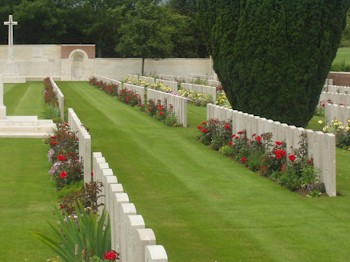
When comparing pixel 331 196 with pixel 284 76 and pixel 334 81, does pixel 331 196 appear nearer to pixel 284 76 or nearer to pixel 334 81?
pixel 284 76

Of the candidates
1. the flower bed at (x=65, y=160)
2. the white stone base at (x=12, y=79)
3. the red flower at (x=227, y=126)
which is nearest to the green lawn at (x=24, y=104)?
the red flower at (x=227, y=126)

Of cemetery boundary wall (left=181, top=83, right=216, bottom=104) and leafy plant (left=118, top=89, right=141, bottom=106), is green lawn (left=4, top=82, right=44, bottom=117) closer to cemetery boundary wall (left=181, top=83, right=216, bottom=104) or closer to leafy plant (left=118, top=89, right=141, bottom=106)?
leafy plant (left=118, top=89, right=141, bottom=106)

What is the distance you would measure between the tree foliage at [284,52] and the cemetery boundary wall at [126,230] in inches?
301

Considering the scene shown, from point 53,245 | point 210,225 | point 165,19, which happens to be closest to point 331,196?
point 210,225

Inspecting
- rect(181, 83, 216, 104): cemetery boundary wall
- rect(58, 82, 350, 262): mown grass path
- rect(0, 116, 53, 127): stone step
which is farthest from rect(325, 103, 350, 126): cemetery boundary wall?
rect(181, 83, 216, 104): cemetery boundary wall

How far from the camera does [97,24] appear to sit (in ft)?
186

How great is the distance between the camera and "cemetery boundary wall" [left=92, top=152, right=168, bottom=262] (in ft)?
14.1

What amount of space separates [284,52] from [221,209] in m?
6.13

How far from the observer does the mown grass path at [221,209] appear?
6.82 meters

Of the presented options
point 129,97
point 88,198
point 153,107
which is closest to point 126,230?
point 88,198

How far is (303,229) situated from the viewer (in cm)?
751

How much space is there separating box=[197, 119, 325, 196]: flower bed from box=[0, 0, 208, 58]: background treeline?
35.6m

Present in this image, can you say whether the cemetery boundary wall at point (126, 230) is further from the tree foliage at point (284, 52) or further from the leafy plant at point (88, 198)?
the tree foliage at point (284, 52)

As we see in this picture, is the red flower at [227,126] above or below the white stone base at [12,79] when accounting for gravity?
below
